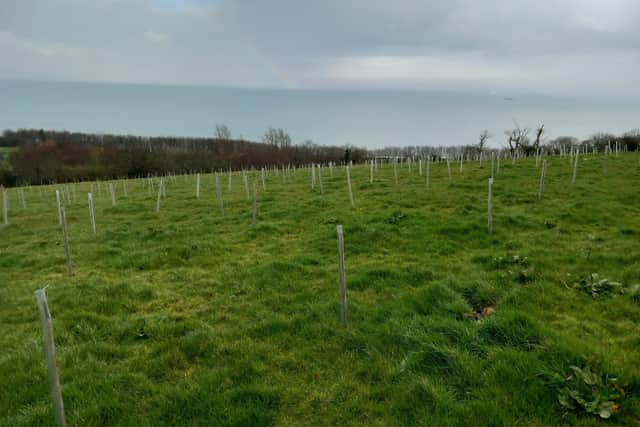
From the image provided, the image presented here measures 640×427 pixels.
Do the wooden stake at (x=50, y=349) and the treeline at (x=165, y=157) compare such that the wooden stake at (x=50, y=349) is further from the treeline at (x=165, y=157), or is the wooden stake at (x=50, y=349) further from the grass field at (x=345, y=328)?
the treeline at (x=165, y=157)

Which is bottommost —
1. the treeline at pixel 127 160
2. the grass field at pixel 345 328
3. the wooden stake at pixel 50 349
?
the grass field at pixel 345 328

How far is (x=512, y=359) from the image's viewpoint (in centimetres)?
384

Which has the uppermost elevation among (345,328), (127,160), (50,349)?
(127,160)

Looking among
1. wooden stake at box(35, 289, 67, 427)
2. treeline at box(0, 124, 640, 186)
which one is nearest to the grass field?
wooden stake at box(35, 289, 67, 427)

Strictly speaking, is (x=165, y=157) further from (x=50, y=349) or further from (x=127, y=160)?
(x=50, y=349)

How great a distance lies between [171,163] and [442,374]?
67.9 meters

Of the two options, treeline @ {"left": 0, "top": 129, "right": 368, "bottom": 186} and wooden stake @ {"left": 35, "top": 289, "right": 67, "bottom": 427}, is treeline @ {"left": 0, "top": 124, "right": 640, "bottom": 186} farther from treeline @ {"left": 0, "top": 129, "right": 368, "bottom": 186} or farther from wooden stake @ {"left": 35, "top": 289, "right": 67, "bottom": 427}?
wooden stake @ {"left": 35, "top": 289, "right": 67, "bottom": 427}

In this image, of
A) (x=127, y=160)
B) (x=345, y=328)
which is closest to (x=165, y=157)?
(x=127, y=160)

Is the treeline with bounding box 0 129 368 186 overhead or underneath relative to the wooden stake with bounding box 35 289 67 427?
overhead

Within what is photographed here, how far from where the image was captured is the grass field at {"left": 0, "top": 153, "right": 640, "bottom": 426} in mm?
3445

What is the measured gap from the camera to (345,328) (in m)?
4.87

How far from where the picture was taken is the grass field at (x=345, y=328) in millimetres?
3445

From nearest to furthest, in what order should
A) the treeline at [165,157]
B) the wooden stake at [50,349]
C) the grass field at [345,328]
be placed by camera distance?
1. the wooden stake at [50,349]
2. the grass field at [345,328]
3. the treeline at [165,157]

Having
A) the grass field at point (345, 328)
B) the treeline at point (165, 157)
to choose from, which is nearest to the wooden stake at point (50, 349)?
the grass field at point (345, 328)
